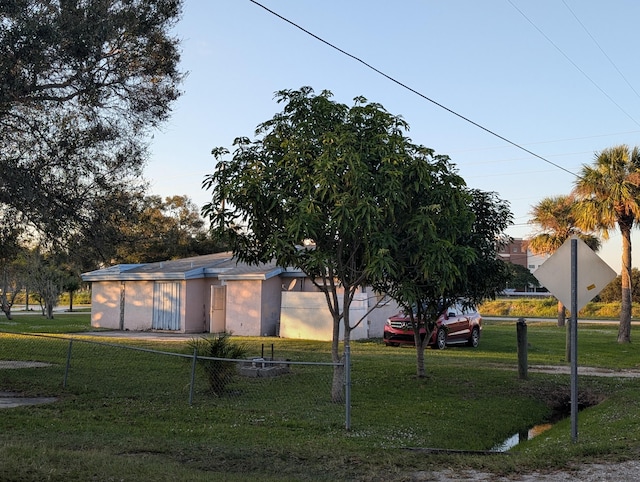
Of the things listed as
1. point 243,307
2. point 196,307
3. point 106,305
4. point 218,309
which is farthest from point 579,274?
point 106,305

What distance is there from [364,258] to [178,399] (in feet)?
13.5

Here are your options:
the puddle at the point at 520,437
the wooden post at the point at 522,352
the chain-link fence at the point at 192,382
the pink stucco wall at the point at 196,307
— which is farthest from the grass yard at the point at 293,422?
the pink stucco wall at the point at 196,307

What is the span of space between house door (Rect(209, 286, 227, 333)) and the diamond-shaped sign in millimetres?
21214

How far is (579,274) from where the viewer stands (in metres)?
9.49

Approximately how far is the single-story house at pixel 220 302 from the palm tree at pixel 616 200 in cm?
861

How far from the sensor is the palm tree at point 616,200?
89.9ft

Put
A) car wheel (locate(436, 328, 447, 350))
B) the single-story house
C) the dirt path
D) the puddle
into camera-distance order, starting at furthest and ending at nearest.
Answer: the single-story house → car wheel (locate(436, 328, 447, 350)) → the puddle → the dirt path

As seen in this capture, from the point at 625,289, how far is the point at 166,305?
17817mm

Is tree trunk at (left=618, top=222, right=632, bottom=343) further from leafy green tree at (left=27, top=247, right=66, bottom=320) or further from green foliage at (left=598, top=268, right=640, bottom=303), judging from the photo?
leafy green tree at (left=27, top=247, right=66, bottom=320)

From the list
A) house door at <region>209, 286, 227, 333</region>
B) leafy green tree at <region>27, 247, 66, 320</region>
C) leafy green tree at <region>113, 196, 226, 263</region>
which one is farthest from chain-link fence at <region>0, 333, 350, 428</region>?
leafy green tree at <region>113, 196, 226, 263</region>

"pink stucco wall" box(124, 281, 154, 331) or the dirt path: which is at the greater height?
"pink stucco wall" box(124, 281, 154, 331)

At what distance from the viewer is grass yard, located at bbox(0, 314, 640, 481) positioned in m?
8.21

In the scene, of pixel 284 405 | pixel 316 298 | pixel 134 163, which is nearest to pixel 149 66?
pixel 134 163

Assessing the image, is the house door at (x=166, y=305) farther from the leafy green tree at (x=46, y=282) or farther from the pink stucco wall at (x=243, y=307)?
the leafy green tree at (x=46, y=282)
